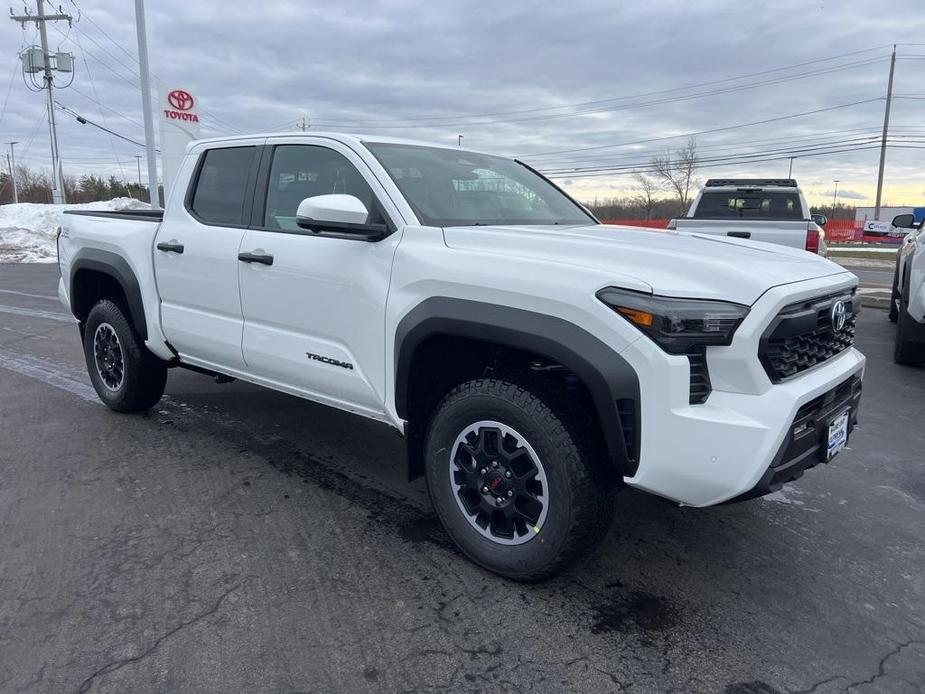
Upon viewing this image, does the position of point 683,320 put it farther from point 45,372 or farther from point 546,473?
point 45,372

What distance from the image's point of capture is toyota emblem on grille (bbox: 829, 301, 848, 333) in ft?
9.29

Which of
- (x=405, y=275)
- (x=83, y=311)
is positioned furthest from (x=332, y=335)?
(x=83, y=311)

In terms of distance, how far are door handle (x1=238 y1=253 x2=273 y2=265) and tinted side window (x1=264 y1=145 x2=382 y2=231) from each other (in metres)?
0.19

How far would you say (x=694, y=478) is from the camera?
2.38m

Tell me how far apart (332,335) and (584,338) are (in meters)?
1.41

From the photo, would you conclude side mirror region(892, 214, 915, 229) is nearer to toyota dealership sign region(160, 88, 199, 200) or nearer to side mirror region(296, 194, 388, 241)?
side mirror region(296, 194, 388, 241)

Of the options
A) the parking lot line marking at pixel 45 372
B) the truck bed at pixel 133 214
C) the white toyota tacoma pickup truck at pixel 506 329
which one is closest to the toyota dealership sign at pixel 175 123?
the parking lot line marking at pixel 45 372

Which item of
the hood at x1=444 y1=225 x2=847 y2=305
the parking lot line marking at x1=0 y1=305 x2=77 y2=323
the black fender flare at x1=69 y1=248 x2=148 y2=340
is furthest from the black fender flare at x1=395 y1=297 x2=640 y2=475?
the parking lot line marking at x1=0 y1=305 x2=77 y2=323

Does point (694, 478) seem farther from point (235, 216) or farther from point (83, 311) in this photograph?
point (83, 311)

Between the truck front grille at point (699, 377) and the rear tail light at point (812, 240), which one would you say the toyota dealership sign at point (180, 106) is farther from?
the truck front grille at point (699, 377)

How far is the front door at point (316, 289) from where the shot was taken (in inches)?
127

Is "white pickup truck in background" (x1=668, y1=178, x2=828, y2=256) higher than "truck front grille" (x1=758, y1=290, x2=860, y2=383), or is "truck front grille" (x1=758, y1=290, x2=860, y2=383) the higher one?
"white pickup truck in background" (x1=668, y1=178, x2=828, y2=256)

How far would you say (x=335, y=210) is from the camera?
3.02 metres

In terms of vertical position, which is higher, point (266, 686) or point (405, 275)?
point (405, 275)
